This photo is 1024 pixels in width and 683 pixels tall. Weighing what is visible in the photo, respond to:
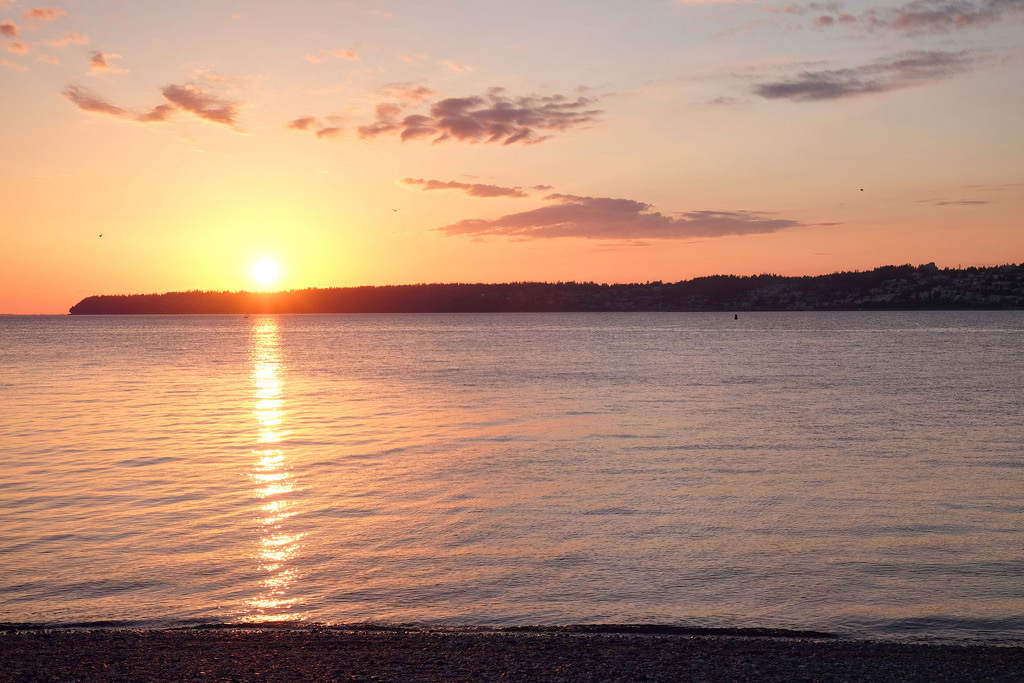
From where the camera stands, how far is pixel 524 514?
15.4 meters

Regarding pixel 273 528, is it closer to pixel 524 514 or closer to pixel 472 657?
pixel 524 514

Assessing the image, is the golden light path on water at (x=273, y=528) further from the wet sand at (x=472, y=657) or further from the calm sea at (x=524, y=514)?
the wet sand at (x=472, y=657)

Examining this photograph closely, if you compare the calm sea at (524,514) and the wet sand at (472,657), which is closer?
the wet sand at (472,657)

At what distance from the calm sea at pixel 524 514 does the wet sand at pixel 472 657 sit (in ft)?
3.23

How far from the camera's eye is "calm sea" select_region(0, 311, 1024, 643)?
1018 cm

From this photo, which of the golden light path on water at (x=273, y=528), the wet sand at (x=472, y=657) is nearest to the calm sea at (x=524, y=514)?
the golden light path on water at (x=273, y=528)

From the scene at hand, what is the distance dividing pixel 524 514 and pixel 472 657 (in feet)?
24.8

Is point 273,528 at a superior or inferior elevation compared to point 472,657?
inferior

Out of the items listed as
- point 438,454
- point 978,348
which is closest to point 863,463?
point 438,454

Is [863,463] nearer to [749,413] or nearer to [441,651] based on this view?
[749,413]

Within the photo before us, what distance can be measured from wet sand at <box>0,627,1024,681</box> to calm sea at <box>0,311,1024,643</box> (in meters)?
0.98

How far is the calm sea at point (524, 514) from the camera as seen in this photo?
10180 millimetres

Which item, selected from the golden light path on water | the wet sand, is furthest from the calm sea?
the wet sand

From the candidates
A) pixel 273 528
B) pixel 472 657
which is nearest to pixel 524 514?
pixel 273 528
